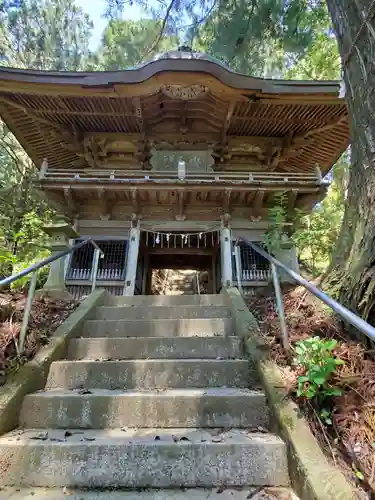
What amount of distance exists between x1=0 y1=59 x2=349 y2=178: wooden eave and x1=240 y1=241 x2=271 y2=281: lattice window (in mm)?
2455

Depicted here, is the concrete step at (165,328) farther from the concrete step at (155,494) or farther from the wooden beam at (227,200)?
the wooden beam at (227,200)

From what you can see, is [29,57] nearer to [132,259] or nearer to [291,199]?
[132,259]

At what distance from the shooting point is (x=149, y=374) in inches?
97.0

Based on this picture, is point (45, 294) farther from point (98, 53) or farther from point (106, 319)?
point (98, 53)

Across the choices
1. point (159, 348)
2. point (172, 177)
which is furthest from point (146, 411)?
point (172, 177)

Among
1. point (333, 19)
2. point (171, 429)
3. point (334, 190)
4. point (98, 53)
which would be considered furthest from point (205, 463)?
point (98, 53)

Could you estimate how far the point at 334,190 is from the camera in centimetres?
1426

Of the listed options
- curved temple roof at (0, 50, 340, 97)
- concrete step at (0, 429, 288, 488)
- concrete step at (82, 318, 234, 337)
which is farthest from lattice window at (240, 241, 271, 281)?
concrete step at (0, 429, 288, 488)

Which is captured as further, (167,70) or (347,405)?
(167,70)

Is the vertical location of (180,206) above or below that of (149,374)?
above

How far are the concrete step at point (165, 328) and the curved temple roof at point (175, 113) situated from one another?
17.2ft

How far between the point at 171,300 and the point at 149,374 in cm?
176

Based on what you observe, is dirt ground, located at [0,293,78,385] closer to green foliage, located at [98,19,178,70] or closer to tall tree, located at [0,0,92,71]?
green foliage, located at [98,19,178,70]

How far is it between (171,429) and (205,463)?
373 millimetres
